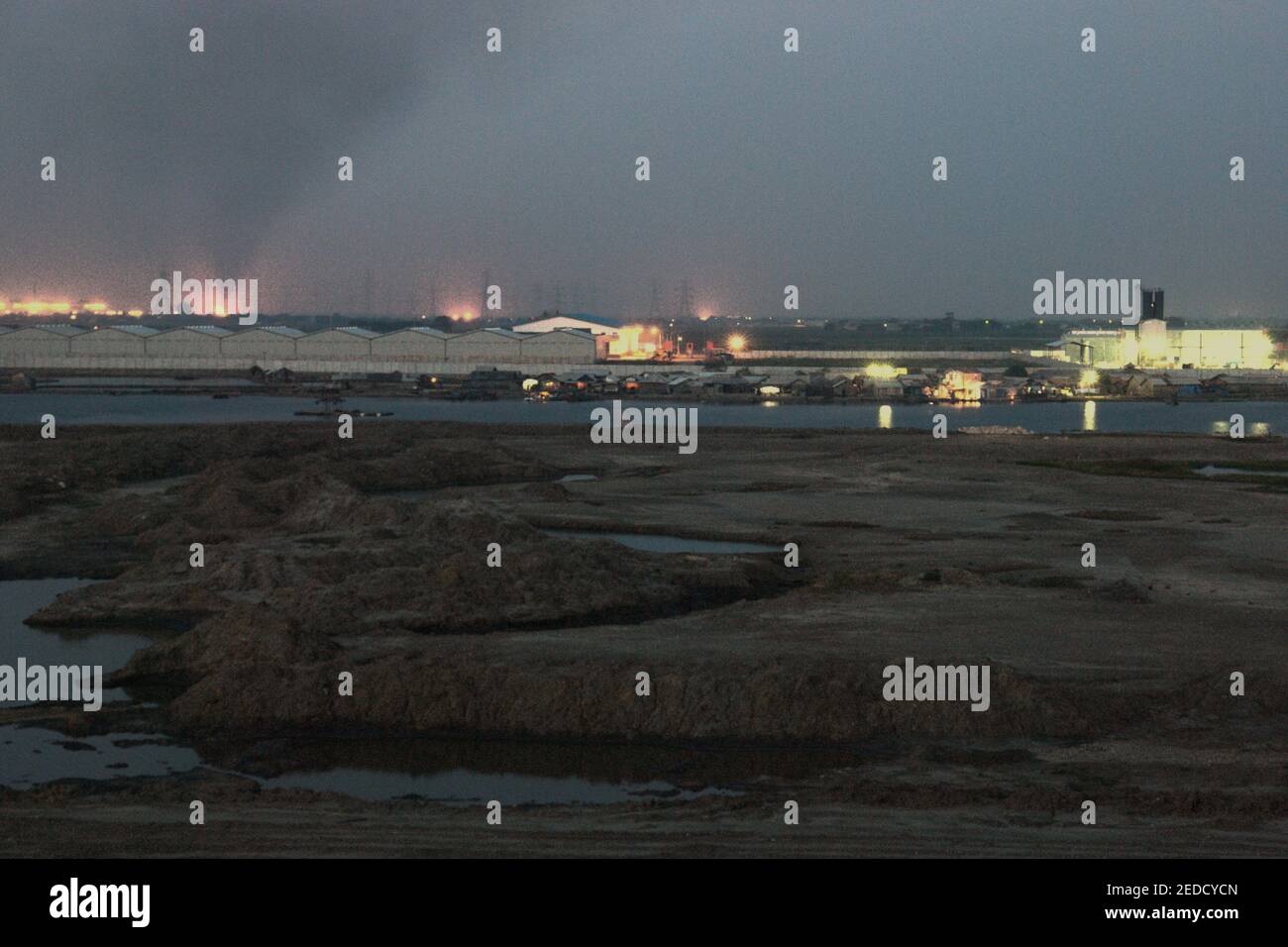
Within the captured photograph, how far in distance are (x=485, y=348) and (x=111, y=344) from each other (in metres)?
25.8

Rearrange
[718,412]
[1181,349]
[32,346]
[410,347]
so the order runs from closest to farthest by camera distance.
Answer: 1. [718,412]
2. [410,347]
3. [32,346]
4. [1181,349]

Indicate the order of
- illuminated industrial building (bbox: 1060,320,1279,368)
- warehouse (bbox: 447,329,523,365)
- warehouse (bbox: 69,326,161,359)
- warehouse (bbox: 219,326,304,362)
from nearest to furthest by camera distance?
warehouse (bbox: 447,329,523,365)
warehouse (bbox: 219,326,304,362)
warehouse (bbox: 69,326,161,359)
illuminated industrial building (bbox: 1060,320,1279,368)

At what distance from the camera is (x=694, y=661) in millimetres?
16719

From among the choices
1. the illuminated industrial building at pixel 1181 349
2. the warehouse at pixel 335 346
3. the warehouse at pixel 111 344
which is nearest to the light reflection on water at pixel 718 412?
the warehouse at pixel 335 346

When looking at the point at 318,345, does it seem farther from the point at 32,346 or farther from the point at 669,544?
the point at 669,544

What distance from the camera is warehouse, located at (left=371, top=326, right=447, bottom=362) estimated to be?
100375mm

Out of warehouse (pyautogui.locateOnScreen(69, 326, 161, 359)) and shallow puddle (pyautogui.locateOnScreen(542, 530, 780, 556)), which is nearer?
shallow puddle (pyautogui.locateOnScreen(542, 530, 780, 556))

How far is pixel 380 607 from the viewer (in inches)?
776

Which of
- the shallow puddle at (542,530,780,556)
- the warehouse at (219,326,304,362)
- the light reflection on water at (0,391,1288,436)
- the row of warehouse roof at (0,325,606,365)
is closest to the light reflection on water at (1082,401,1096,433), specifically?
the light reflection on water at (0,391,1288,436)

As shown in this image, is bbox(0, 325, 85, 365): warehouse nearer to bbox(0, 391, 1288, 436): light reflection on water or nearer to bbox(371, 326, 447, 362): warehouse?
bbox(371, 326, 447, 362): warehouse

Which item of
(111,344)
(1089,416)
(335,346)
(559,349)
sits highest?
(111,344)

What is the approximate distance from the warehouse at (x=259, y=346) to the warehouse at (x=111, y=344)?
6.12m

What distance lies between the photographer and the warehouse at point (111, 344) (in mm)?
103500

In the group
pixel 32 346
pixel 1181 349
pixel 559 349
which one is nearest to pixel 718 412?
pixel 559 349
